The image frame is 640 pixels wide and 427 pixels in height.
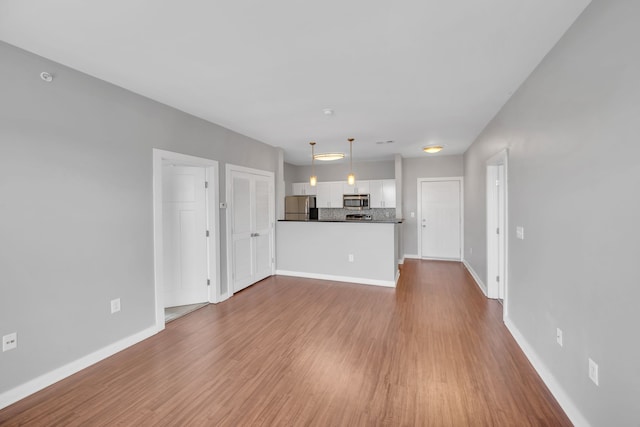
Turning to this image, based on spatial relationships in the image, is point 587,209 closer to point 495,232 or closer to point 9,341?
point 495,232

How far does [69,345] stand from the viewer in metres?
2.32

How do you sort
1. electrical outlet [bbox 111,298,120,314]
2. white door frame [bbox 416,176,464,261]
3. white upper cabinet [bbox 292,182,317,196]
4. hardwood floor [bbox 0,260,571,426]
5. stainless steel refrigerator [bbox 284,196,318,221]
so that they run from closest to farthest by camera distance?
hardwood floor [bbox 0,260,571,426] < electrical outlet [bbox 111,298,120,314] < stainless steel refrigerator [bbox 284,196,318,221] < white door frame [bbox 416,176,464,261] < white upper cabinet [bbox 292,182,317,196]

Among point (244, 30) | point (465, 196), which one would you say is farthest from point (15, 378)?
point (465, 196)

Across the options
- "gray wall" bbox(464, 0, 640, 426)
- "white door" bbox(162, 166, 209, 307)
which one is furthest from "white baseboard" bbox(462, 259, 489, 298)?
"white door" bbox(162, 166, 209, 307)

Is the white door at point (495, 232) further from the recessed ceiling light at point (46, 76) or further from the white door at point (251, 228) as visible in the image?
the recessed ceiling light at point (46, 76)

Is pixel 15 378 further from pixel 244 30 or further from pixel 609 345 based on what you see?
pixel 609 345

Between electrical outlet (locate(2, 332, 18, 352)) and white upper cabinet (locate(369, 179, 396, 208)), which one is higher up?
white upper cabinet (locate(369, 179, 396, 208))

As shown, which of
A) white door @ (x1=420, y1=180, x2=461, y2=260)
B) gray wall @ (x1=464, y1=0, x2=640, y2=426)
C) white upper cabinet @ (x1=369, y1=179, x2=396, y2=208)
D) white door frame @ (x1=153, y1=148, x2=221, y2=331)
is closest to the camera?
gray wall @ (x1=464, y1=0, x2=640, y2=426)

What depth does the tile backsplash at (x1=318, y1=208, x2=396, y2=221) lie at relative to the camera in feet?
23.8

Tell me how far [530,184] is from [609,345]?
145 cm

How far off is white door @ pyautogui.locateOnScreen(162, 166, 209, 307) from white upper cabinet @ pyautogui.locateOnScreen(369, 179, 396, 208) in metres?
4.31

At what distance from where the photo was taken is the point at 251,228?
4805 millimetres

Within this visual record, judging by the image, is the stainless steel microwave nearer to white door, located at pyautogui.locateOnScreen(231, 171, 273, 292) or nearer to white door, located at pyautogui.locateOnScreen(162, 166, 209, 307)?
white door, located at pyautogui.locateOnScreen(231, 171, 273, 292)

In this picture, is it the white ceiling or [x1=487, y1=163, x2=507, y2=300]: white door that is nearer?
the white ceiling
